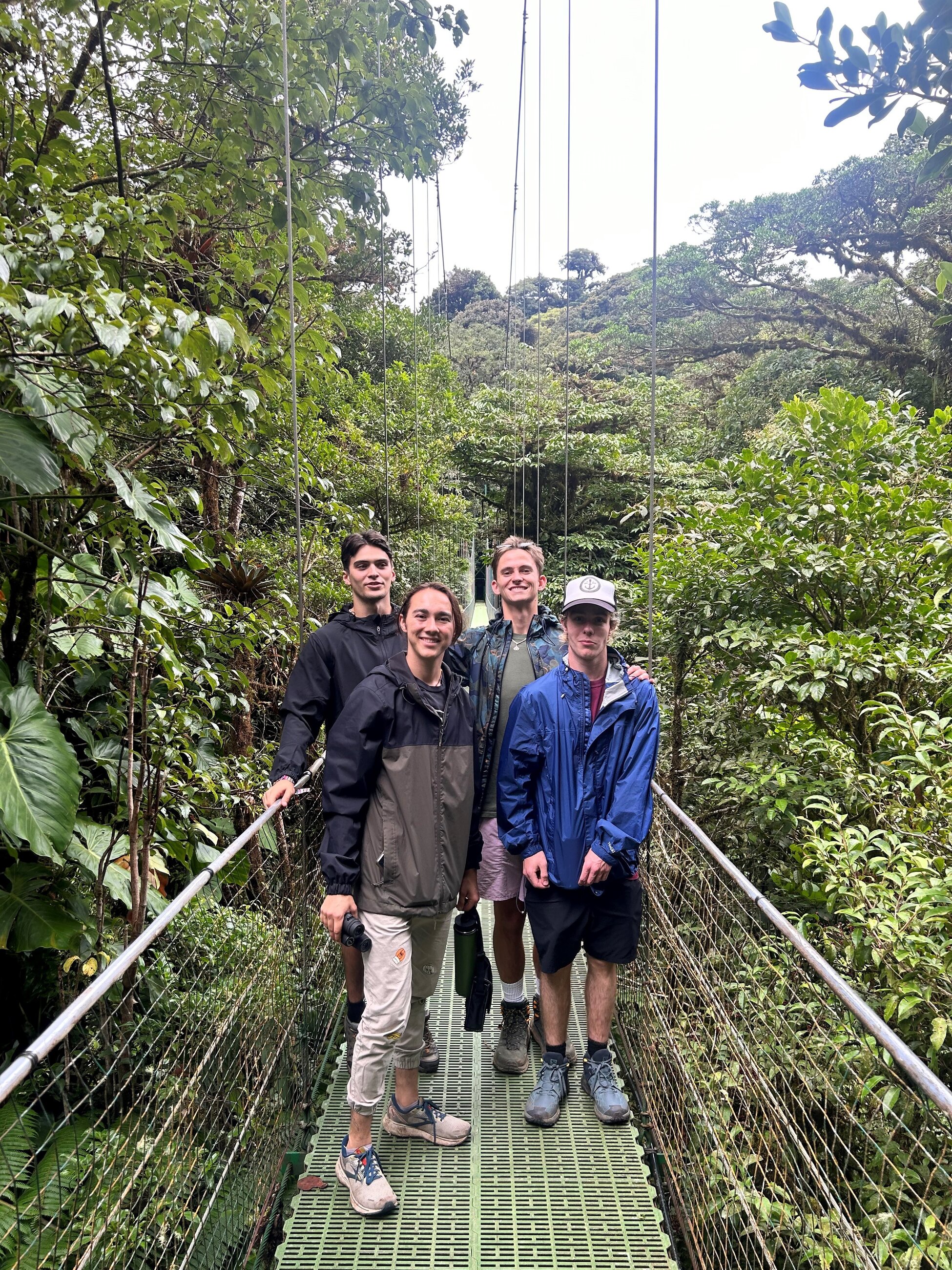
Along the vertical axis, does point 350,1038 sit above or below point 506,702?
below

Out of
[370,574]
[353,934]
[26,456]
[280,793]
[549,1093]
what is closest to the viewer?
[26,456]

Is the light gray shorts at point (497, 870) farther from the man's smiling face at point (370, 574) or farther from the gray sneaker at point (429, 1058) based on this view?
the man's smiling face at point (370, 574)

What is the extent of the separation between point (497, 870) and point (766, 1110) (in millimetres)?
700

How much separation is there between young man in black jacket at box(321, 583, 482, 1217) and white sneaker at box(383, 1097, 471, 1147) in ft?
0.27

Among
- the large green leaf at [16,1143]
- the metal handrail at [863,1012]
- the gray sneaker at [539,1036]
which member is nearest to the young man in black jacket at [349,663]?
the gray sneaker at [539,1036]

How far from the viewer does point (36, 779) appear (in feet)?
5.15

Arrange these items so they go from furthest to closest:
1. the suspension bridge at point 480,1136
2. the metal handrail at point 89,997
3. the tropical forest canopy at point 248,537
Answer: the tropical forest canopy at point 248,537
the suspension bridge at point 480,1136
the metal handrail at point 89,997

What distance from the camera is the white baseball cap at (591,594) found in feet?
5.65

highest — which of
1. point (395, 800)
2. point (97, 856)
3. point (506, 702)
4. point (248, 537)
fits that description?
point (248, 537)

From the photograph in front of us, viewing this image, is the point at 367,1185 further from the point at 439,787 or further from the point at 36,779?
the point at 36,779

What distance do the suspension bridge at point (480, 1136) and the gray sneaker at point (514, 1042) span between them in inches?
1.3

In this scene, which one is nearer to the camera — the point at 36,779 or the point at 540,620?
the point at 36,779

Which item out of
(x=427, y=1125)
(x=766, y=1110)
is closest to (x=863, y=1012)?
(x=766, y=1110)

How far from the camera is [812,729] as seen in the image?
8.74ft
